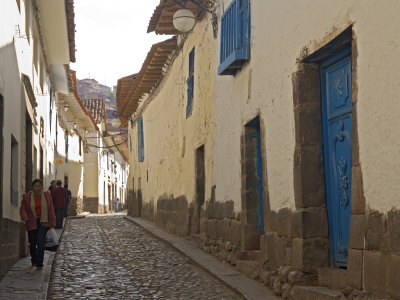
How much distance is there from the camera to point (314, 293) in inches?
235

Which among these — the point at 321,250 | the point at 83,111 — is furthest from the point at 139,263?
the point at 83,111

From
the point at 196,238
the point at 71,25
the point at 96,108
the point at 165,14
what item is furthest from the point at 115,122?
the point at 196,238

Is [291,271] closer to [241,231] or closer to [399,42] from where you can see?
[241,231]

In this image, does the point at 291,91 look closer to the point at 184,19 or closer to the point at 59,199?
the point at 184,19

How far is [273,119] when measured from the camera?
303 inches

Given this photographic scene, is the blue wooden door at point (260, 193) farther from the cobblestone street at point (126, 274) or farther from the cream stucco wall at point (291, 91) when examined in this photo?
the cobblestone street at point (126, 274)

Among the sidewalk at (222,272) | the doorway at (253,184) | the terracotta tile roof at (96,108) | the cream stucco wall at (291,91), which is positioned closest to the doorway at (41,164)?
the sidewalk at (222,272)

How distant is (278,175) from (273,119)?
0.71 meters

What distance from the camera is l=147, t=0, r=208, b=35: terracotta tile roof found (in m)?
12.5

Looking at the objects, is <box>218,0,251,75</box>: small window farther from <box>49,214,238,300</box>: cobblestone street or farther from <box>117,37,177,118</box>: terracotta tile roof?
<box>117,37,177,118</box>: terracotta tile roof

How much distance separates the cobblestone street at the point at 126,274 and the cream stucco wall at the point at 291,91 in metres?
1.39

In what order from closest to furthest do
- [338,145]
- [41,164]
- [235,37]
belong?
[338,145]
[235,37]
[41,164]

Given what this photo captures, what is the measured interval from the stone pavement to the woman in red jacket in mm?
314

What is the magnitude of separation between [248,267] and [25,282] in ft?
9.50
